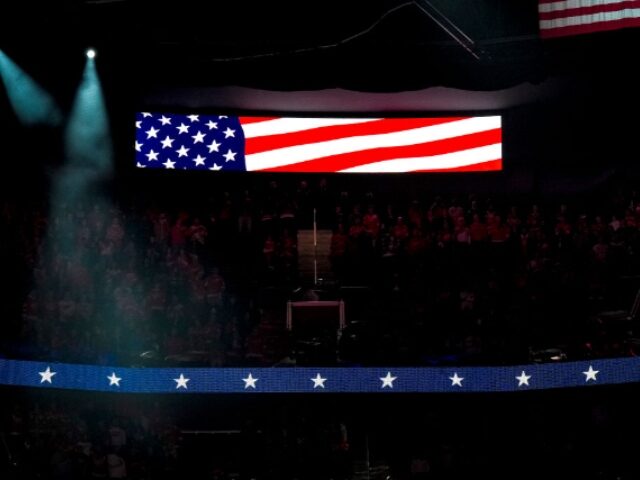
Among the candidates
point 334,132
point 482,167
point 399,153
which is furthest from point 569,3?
point 334,132

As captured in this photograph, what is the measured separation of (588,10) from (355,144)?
39.6ft

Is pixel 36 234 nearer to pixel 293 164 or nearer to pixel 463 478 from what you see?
pixel 293 164

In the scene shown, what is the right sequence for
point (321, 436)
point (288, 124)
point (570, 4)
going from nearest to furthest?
point (570, 4)
point (321, 436)
point (288, 124)

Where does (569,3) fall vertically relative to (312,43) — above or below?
below

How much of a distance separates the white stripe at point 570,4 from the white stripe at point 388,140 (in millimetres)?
11438

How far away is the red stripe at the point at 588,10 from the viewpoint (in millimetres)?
13266

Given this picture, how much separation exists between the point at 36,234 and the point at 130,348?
3769 millimetres

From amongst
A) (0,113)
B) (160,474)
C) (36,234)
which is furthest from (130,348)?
(0,113)

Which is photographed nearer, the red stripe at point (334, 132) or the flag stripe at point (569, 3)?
the flag stripe at point (569, 3)

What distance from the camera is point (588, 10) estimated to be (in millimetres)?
13430

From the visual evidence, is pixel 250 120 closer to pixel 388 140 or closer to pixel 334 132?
pixel 334 132

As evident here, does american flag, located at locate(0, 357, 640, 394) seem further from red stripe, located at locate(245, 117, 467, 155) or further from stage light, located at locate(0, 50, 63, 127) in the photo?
red stripe, located at locate(245, 117, 467, 155)

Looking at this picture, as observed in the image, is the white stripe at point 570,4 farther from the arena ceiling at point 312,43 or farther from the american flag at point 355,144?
the american flag at point 355,144

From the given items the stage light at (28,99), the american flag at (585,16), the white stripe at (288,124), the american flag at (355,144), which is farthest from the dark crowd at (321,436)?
the white stripe at (288,124)
